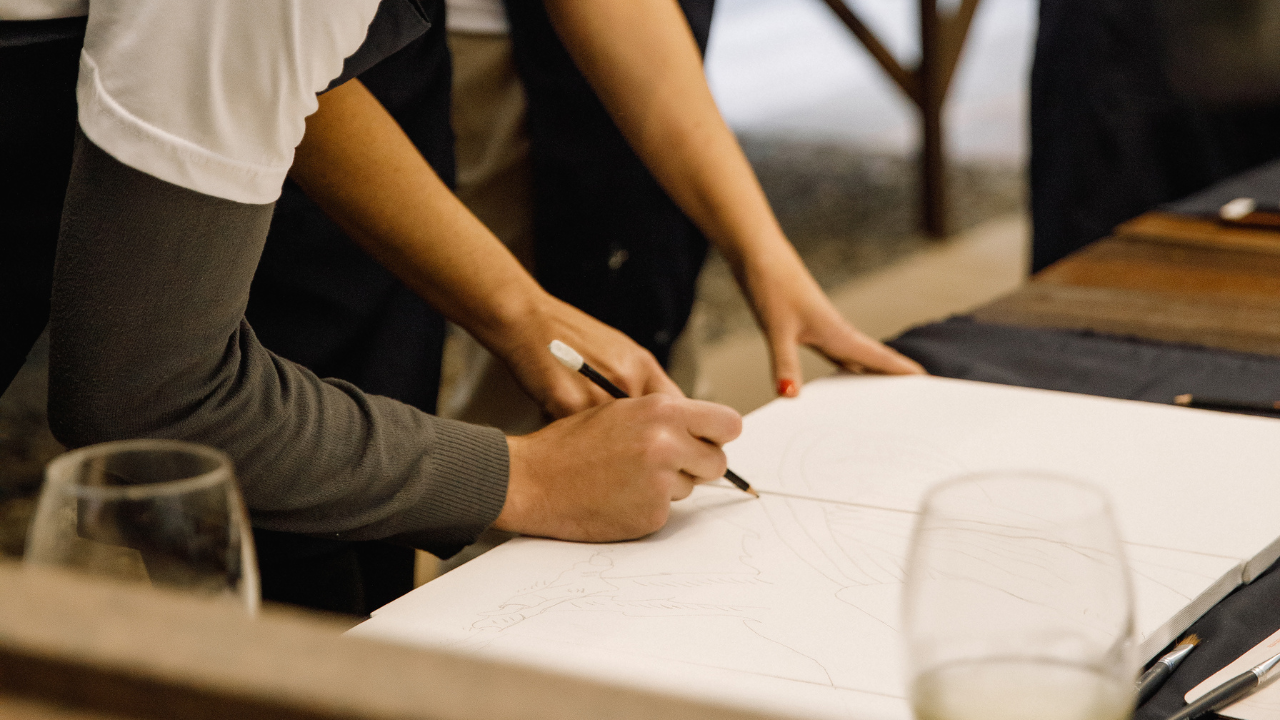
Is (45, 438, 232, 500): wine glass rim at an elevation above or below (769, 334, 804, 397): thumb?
above

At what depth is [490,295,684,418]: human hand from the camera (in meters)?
0.81

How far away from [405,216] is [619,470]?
0.90 feet

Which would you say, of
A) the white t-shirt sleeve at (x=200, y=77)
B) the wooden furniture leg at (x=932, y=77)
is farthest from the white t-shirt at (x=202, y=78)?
the wooden furniture leg at (x=932, y=77)

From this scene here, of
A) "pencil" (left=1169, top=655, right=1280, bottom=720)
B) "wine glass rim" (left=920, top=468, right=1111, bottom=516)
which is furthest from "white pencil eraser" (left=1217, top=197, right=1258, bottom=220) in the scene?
"wine glass rim" (left=920, top=468, right=1111, bottom=516)

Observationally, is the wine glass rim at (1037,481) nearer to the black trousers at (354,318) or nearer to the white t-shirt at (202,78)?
the white t-shirt at (202,78)

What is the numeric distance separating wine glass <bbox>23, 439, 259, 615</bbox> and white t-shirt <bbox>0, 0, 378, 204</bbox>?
0.59 feet

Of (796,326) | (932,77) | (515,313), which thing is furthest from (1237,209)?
(932,77)

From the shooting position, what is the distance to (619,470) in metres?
0.64

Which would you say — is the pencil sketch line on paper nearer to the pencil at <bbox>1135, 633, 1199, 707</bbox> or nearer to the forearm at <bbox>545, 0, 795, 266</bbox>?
the pencil at <bbox>1135, 633, 1199, 707</bbox>

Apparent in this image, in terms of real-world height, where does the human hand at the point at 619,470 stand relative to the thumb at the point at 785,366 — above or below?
above

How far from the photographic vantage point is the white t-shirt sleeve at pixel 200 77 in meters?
0.45

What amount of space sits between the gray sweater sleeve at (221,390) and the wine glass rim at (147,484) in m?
0.18

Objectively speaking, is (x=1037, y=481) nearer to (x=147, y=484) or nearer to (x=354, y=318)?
(x=147, y=484)

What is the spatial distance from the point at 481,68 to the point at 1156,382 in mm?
805
